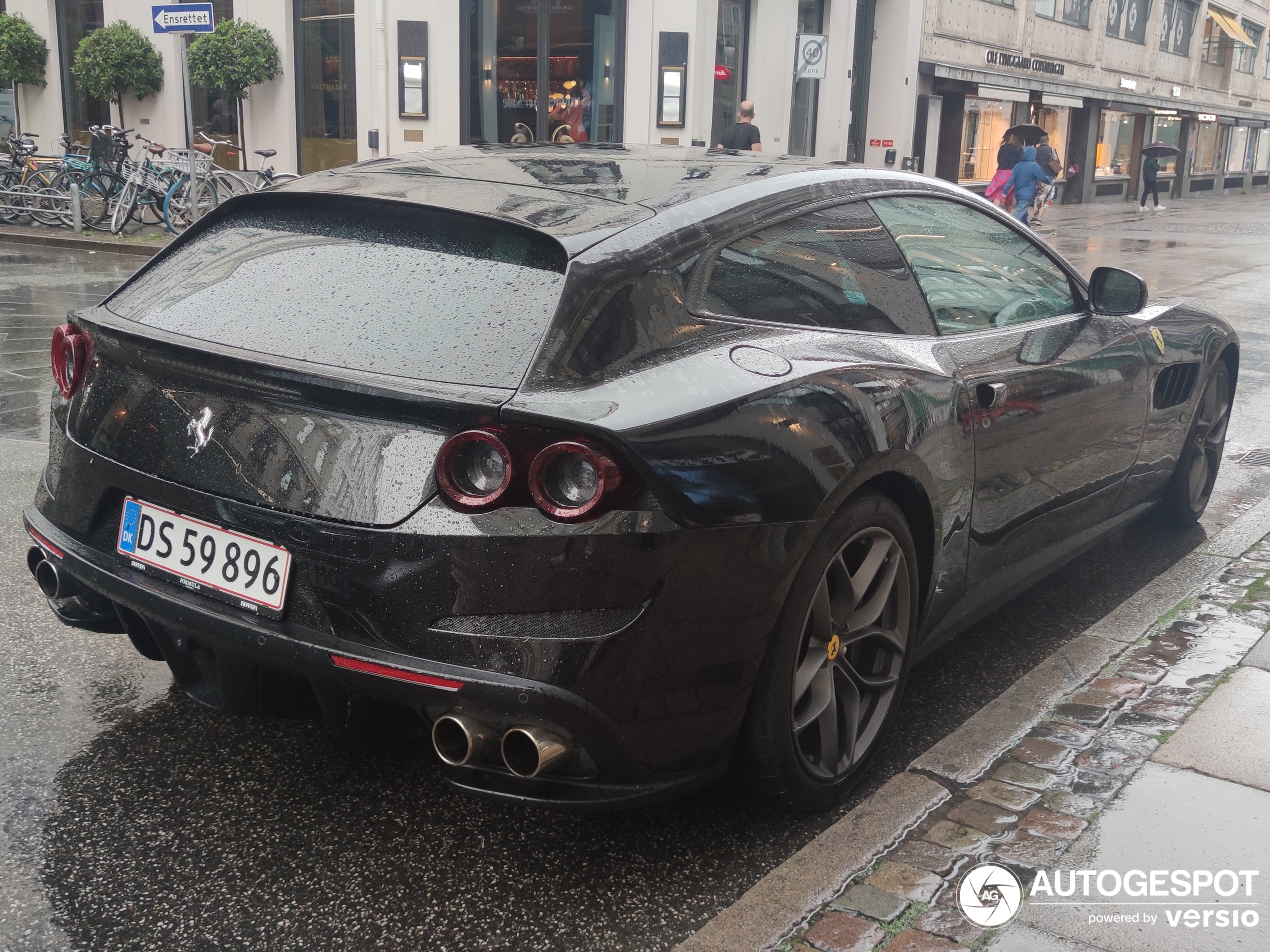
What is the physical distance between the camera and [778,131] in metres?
24.6

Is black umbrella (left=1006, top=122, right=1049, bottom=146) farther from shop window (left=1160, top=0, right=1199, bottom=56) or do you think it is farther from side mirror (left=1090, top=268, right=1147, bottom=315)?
side mirror (left=1090, top=268, right=1147, bottom=315)

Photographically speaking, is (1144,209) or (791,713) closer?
(791,713)

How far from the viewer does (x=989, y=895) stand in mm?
2562

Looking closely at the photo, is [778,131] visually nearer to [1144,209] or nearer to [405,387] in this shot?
[1144,209]

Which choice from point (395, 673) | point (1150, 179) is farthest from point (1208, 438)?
point (1150, 179)

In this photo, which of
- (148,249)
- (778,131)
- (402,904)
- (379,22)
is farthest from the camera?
(778,131)

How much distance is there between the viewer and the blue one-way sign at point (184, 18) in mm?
13773

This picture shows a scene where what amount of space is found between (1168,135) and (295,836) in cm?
5008

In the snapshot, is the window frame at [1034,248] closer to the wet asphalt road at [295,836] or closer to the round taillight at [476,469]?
the wet asphalt road at [295,836]

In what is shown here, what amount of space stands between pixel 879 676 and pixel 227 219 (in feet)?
6.47

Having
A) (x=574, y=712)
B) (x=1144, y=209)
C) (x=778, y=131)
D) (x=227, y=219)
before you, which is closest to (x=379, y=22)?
(x=778, y=131)

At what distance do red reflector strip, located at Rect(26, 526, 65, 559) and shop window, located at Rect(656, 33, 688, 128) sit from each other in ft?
66.3

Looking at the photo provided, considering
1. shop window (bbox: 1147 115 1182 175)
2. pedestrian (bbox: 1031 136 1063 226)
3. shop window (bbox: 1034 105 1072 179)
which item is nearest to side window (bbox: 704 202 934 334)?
pedestrian (bbox: 1031 136 1063 226)

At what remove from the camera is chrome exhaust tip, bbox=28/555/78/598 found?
9.61 feet
